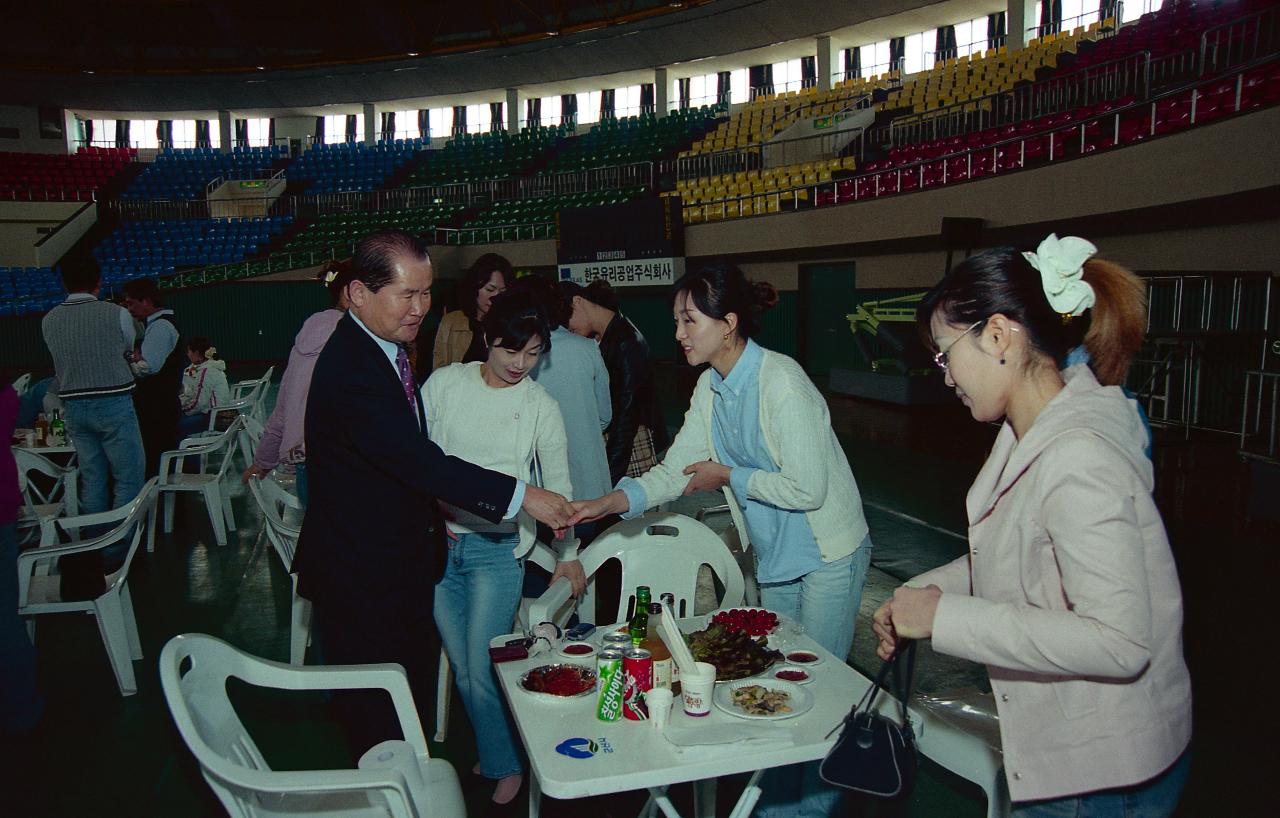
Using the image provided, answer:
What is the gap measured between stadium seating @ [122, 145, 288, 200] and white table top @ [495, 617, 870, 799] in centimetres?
3066

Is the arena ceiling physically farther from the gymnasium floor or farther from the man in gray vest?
the man in gray vest

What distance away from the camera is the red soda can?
75.8 inches

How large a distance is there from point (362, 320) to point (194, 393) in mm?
6967

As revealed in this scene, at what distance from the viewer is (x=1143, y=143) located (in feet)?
29.7

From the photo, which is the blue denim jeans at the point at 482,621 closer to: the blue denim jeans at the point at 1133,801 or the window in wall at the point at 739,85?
the blue denim jeans at the point at 1133,801

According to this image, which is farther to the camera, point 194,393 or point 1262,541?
point 194,393

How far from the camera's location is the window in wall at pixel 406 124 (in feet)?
107

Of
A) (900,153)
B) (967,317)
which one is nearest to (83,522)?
(967,317)

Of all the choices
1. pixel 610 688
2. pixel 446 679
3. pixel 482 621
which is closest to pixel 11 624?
pixel 446 679

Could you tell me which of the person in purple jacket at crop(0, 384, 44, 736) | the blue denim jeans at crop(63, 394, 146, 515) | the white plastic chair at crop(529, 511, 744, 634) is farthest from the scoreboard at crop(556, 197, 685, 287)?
the person in purple jacket at crop(0, 384, 44, 736)

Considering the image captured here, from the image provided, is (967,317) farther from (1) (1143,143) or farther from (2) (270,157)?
(2) (270,157)

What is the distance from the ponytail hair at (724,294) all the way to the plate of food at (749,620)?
79cm

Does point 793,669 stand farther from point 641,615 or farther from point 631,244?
point 631,244

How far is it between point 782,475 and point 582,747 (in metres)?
0.95
